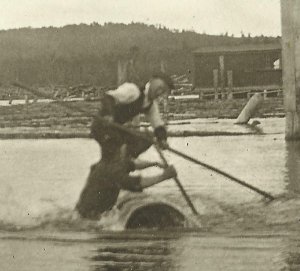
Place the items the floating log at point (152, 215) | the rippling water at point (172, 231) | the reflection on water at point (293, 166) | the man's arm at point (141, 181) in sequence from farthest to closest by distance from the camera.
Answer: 1. the reflection on water at point (293, 166)
2. the man's arm at point (141, 181)
3. the floating log at point (152, 215)
4. the rippling water at point (172, 231)

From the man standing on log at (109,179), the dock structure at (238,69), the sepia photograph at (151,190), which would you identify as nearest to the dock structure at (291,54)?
the sepia photograph at (151,190)

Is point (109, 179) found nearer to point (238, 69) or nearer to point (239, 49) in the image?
point (238, 69)

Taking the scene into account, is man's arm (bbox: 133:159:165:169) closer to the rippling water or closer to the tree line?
the rippling water

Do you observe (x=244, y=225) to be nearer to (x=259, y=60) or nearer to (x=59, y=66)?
(x=259, y=60)

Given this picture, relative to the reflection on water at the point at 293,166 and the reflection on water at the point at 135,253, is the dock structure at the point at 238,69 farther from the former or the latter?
the reflection on water at the point at 135,253

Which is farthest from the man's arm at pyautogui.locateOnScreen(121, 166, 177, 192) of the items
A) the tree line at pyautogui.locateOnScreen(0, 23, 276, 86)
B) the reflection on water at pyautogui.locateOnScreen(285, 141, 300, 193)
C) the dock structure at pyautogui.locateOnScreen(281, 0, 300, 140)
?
the tree line at pyautogui.locateOnScreen(0, 23, 276, 86)
